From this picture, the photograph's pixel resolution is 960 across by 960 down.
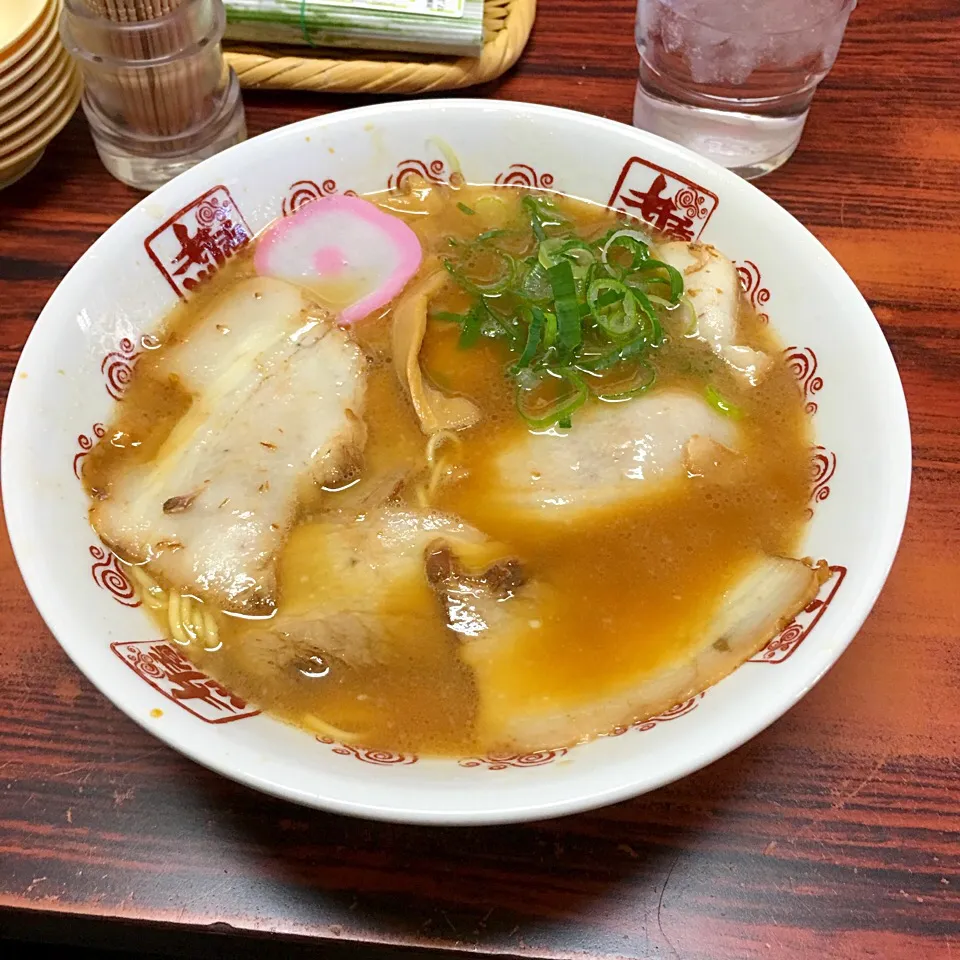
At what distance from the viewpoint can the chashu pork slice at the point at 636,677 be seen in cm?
112

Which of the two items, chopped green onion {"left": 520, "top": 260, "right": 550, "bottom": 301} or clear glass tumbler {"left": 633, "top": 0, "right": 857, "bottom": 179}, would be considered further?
clear glass tumbler {"left": 633, "top": 0, "right": 857, "bottom": 179}

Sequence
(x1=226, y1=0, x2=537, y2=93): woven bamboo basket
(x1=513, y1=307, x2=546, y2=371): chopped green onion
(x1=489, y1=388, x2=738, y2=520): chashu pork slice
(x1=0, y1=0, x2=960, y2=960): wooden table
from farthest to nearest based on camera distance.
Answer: (x1=226, y1=0, x2=537, y2=93): woven bamboo basket, (x1=513, y1=307, x2=546, y2=371): chopped green onion, (x1=489, y1=388, x2=738, y2=520): chashu pork slice, (x1=0, y1=0, x2=960, y2=960): wooden table

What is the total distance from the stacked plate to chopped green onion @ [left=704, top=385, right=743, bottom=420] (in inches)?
59.0

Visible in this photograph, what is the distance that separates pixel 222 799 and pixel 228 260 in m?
1.01

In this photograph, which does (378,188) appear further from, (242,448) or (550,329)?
(242,448)

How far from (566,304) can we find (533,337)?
8 centimetres

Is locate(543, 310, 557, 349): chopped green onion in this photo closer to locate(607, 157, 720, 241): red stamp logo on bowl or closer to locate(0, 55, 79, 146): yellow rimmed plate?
locate(607, 157, 720, 241): red stamp logo on bowl

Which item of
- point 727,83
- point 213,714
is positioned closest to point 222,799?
point 213,714

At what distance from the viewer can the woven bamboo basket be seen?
6.50ft

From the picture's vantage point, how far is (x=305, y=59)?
2.04 meters

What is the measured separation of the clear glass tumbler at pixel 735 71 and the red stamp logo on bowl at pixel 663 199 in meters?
0.32

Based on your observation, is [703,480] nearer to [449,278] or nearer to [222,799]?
[449,278]

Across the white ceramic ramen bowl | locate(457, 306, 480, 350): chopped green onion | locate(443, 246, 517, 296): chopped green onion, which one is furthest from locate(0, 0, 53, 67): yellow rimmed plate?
locate(457, 306, 480, 350): chopped green onion

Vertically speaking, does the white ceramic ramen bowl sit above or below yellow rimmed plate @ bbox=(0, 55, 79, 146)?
below
